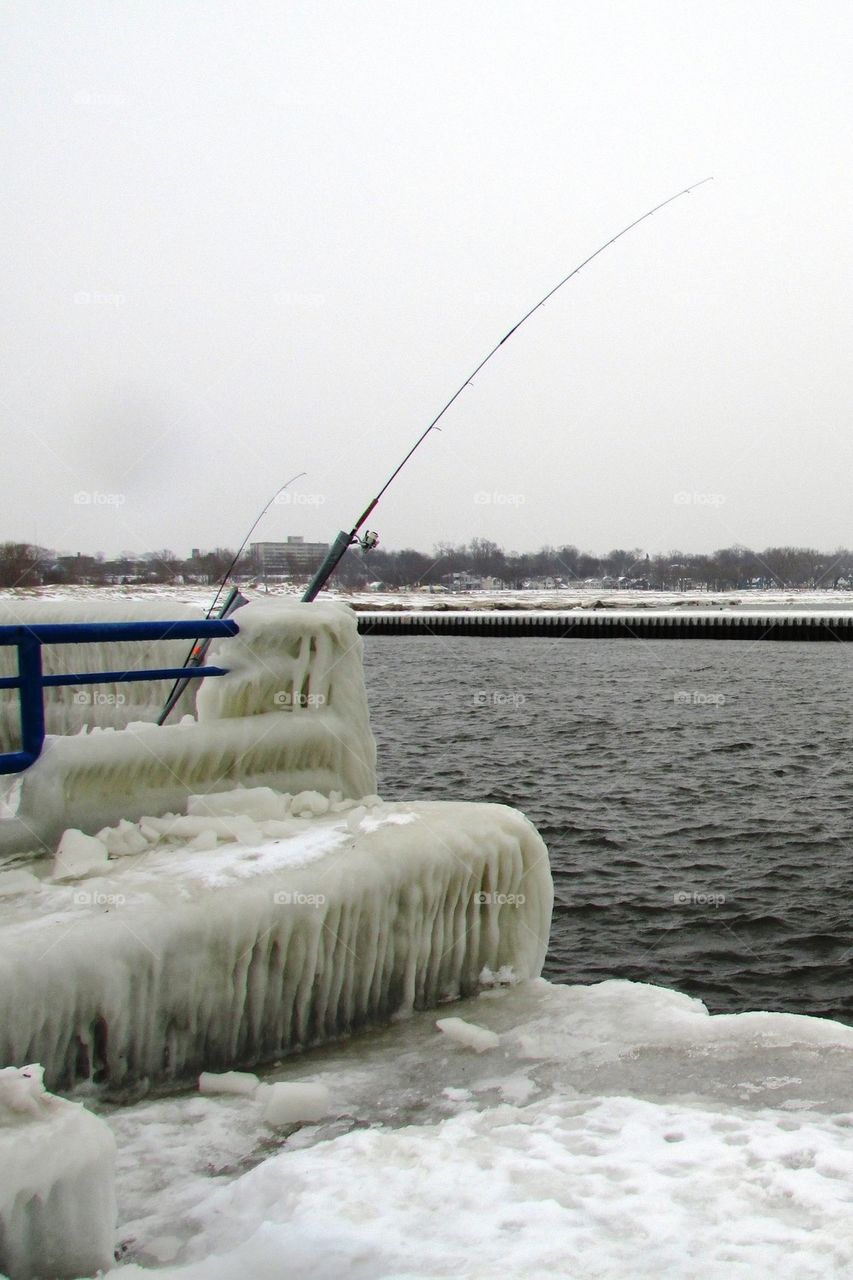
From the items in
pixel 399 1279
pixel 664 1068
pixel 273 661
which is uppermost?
pixel 273 661

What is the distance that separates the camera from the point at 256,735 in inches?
250

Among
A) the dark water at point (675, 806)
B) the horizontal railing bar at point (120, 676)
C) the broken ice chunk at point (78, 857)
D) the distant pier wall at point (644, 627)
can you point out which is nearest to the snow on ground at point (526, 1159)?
the broken ice chunk at point (78, 857)

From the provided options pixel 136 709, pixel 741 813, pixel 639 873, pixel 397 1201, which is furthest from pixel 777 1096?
pixel 741 813

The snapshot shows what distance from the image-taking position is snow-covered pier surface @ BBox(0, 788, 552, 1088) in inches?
162

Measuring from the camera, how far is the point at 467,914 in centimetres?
551

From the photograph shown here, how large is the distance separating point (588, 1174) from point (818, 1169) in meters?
0.75

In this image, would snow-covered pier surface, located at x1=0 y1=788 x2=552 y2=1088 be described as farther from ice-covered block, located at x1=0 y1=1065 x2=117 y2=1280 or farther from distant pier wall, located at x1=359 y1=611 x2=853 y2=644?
distant pier wall, located at x1=359 y1=611 x2=853 y2=644

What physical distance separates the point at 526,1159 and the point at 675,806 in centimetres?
1432

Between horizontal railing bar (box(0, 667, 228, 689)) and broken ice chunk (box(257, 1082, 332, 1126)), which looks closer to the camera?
broken ice chunk (box(257, 1082, 332, 1126))

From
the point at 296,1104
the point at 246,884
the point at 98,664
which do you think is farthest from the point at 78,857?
the point at 98,664

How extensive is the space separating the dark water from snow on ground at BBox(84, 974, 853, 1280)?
16.9 feet

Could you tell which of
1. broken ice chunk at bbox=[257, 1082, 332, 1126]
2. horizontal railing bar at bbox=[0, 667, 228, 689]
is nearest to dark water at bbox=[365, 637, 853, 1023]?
horizontal railing bar at bbox=[0, 667, 228, 689]

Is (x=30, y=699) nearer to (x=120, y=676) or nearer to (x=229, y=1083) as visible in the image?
(x=120, y=676)

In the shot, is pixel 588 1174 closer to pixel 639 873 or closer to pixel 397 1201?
pixel 397 1201
